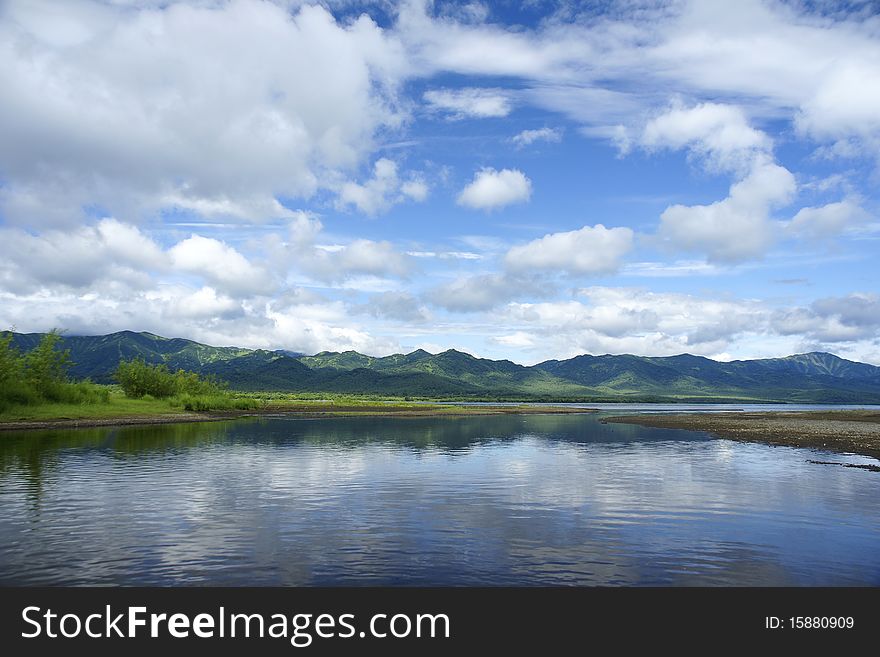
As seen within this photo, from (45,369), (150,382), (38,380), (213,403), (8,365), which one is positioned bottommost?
(213,403)

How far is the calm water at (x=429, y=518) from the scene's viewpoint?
2750cm

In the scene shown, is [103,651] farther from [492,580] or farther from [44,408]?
[44,408]

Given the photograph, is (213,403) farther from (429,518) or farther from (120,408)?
(429,518)

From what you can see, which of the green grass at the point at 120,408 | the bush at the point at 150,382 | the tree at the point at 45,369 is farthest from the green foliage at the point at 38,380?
the bush at the point at 150,382

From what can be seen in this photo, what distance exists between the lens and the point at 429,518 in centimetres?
3916

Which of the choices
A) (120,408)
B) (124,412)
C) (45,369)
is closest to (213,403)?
(120,408)

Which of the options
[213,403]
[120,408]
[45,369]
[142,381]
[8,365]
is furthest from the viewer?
[213,403]

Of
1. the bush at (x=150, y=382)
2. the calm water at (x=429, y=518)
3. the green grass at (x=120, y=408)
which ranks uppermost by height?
the bush at (x=150, y=382)

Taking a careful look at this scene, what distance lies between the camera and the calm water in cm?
2750

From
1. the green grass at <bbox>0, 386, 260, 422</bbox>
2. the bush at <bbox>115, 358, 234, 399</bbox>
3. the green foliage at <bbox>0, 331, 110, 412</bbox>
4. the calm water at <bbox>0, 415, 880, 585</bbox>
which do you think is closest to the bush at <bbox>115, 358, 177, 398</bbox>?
the bush at <bbox>115, 358, 234, 399</bbox>

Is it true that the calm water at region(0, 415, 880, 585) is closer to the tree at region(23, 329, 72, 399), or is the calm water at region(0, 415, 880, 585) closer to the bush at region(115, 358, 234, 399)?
the tree at region(23, 329, 72, 399)

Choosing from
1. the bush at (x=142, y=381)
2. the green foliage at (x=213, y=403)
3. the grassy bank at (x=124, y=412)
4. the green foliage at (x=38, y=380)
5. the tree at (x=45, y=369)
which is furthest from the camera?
the green foliage at (x=213, y=403)

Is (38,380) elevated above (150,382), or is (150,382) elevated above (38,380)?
(38,380)

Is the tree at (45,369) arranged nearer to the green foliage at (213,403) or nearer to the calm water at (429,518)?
the green foliage at (213,403)
